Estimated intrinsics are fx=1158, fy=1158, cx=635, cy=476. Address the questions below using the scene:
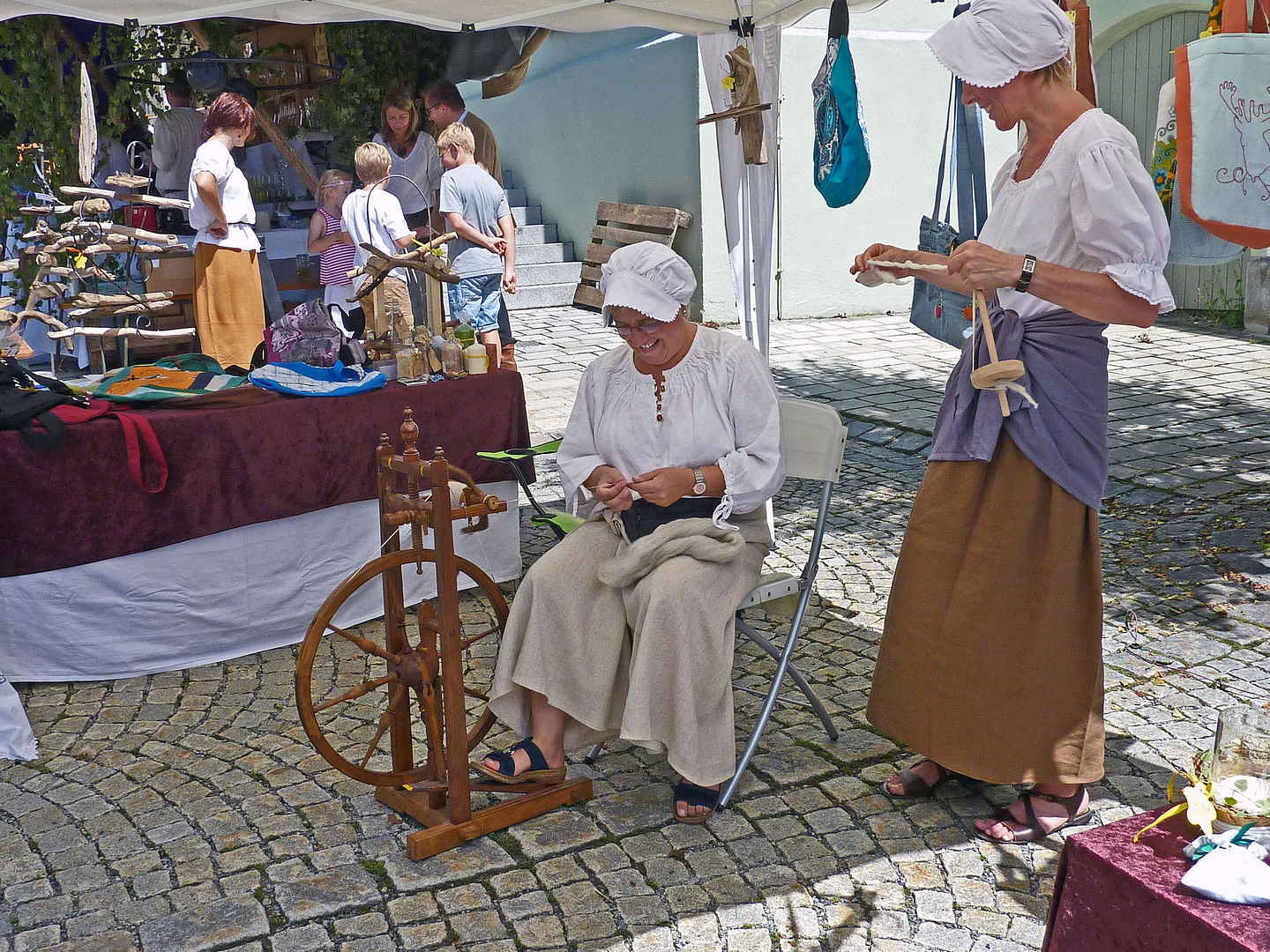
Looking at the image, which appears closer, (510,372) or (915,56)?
(510,372)

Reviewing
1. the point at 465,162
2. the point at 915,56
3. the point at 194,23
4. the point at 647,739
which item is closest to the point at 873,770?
the point at 647,739

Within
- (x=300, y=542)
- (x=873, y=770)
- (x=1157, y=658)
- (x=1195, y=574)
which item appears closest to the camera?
(x=873, y=770)

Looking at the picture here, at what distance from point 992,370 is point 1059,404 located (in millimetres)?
248

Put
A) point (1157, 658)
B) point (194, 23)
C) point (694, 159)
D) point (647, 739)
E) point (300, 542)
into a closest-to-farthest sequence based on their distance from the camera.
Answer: point (647, 739) < point (1157, 658) < point (300, 542) < point (194, 23) < point (694, 159)

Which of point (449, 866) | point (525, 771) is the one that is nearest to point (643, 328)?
point (525, 771)

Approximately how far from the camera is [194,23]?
8125mm

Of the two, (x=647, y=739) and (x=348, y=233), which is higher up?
(x=348, y=233)

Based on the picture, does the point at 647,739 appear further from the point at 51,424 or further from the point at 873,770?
the point at 51,424

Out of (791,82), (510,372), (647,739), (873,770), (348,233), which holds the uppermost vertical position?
(791,82)

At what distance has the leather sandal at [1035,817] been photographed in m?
2.96

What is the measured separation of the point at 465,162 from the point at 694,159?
13.2ft

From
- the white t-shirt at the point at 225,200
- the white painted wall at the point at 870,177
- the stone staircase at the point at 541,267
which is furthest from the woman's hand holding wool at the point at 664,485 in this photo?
the stone staircase at the point at 541,267

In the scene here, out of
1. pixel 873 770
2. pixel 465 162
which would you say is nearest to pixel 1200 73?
pixel 873 770

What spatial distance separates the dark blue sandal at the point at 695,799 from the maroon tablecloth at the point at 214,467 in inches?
74.5
